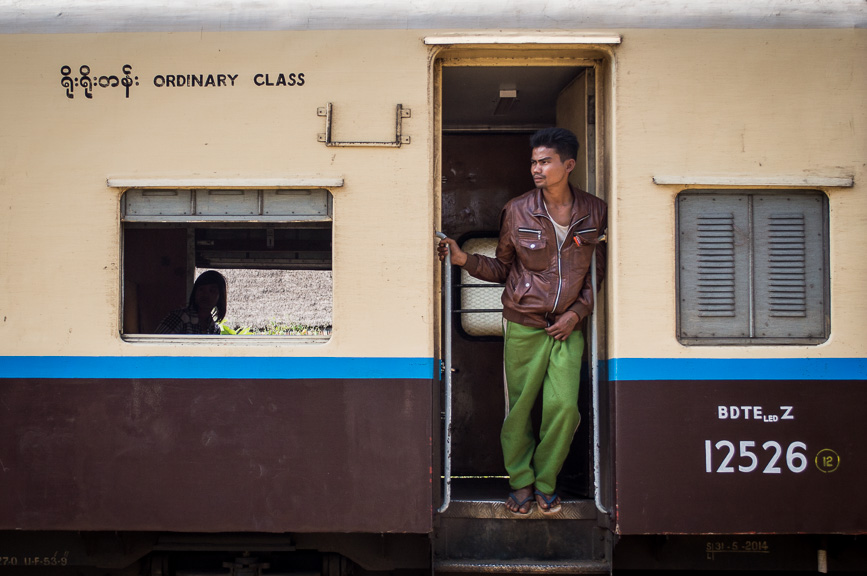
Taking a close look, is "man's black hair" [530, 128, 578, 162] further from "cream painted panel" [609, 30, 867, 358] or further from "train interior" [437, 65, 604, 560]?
"train interior" [437, 65, 604, 560]

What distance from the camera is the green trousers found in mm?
3691

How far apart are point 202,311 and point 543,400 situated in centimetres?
179

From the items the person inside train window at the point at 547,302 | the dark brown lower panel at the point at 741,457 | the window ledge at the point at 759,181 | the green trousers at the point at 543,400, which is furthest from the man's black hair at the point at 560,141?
the dark brown lower panel at the point at 741,457

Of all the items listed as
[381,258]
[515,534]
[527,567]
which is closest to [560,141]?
[381,258]

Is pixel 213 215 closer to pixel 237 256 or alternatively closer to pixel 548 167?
pixel 237 256

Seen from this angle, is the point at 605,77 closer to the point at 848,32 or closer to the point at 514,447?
the point at 848,32

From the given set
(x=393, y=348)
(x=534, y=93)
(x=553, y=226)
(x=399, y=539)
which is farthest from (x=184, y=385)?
(x=534, y=93)

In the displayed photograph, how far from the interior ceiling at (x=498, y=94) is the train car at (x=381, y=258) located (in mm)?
413

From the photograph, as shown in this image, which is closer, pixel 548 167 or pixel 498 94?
pixel 548 167

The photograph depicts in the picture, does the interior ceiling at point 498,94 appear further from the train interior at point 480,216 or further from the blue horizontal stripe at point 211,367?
the blue horizontal stripe at point 211,367

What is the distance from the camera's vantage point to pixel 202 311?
3.91 m

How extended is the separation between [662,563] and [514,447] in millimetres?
969

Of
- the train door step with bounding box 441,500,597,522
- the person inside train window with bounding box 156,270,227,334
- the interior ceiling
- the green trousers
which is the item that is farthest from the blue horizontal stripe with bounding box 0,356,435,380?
the interior ceiling

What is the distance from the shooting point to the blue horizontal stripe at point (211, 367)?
11.7 feet
